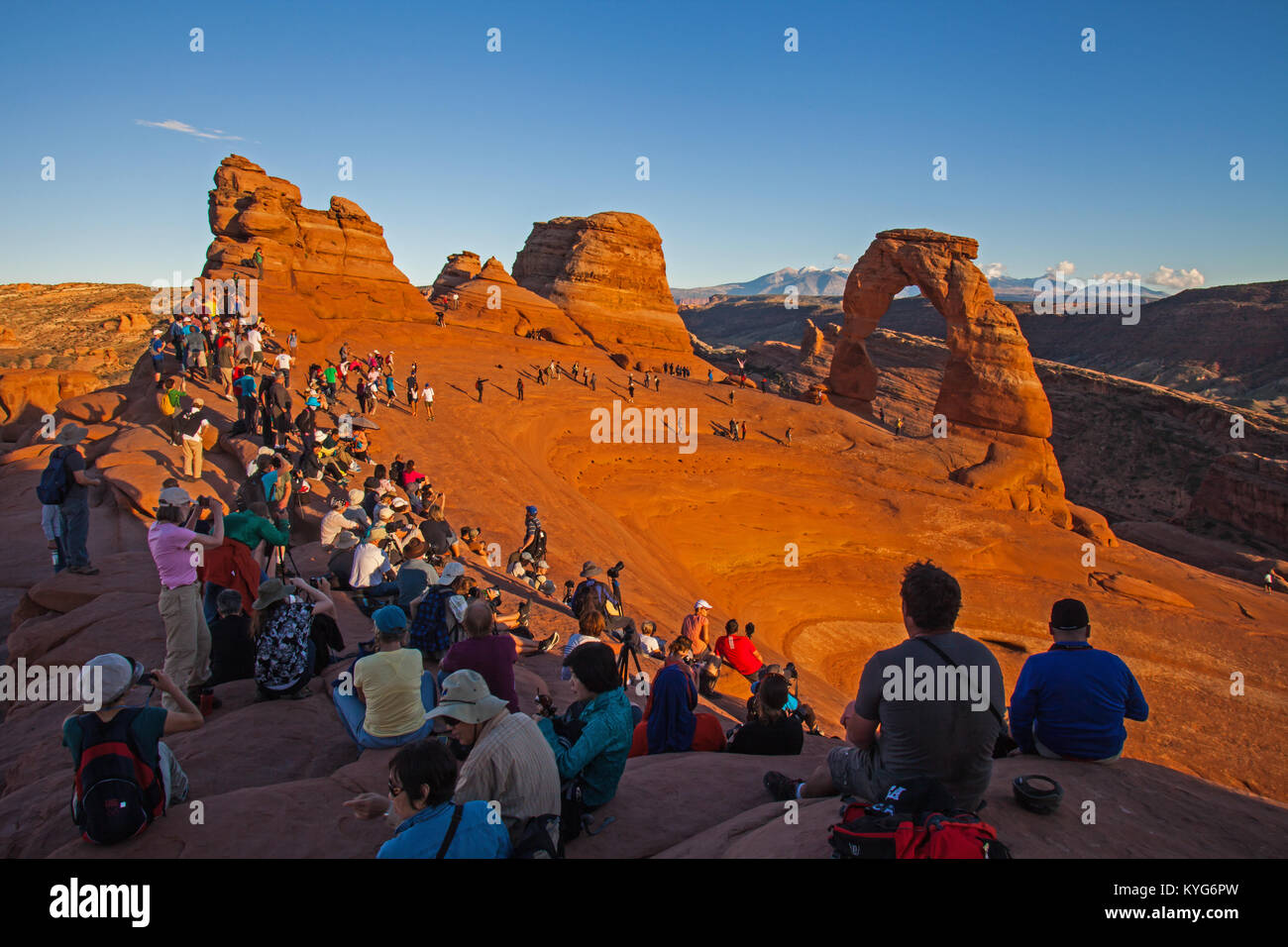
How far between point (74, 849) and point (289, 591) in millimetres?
2586

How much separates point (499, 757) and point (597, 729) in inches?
30.8

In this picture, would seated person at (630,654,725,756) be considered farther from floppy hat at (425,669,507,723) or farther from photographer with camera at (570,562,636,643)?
floppy hat at (425,669,507,723)

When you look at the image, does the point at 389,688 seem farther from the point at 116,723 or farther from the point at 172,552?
the point at 172,552

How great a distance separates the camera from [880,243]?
3247 centimetres

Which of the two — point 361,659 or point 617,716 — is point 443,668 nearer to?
point 361,659

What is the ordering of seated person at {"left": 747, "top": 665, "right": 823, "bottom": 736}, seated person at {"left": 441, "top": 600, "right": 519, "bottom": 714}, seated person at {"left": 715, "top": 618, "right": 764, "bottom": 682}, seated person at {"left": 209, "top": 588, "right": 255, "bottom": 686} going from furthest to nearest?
seated person at {"left": 715, "top": 618, "right": 764, "bottom": 682} → seated person at {"left": 209, "top": 588, "right": 255, "bottom": 686} → seated person at {"left": 747, "top": 665, "right": 823, "bottom": 736} → seated person at {"left": 441, "top": 600, "right": 519, "bottom": 714}

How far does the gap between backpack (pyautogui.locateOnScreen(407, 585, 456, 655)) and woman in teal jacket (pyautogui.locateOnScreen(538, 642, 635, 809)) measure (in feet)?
8.03

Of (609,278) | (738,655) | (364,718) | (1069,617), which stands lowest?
(738,655)

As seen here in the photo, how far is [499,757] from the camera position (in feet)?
10.9

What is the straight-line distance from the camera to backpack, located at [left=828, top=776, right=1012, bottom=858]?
2557 mm

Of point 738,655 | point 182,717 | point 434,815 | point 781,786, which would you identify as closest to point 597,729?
point 434,815

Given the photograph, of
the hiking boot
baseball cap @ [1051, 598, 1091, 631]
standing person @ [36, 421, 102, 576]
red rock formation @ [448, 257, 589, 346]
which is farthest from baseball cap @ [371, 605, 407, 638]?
red rock formation @ [448, 257, 589, 346]

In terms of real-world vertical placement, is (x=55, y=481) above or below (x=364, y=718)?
above
